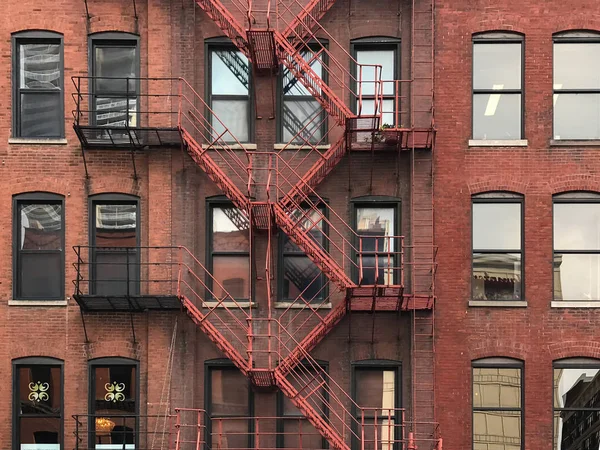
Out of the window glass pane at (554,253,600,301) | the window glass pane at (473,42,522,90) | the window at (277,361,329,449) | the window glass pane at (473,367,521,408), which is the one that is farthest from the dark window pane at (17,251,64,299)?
the window glass pane at (554,253,600,301)

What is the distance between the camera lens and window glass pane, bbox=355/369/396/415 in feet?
55.4

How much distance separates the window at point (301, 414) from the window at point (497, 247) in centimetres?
374

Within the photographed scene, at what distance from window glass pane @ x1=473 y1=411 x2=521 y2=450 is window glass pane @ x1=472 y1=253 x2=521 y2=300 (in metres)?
2.46

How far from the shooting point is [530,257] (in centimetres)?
1700

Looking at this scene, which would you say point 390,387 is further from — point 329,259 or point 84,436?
point 84,436

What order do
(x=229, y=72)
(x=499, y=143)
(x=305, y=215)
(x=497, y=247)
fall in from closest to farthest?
(x=305, y=215) < (x=499, y=143) < (x=497, y=247) < (x=229, y=72)

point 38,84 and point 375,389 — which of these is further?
point 38,84

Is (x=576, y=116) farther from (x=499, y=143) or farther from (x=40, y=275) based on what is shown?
(x=40, y=275)

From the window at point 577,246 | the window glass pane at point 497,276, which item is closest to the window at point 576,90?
the window at point 577,246

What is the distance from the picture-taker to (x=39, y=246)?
1725cm

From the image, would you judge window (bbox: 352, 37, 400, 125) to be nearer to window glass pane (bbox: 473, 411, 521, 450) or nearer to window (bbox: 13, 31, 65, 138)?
window (bbox: 13, 31, 65, 138)

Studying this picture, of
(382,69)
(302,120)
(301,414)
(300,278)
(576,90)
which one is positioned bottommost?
(301,414)

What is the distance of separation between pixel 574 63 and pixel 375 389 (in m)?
8.23

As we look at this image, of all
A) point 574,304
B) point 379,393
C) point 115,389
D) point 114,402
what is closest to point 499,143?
point 574,304
